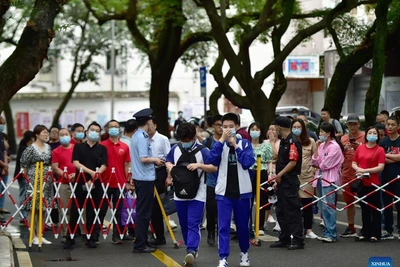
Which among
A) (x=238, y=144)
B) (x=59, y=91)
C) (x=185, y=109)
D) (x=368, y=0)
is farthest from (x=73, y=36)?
(x=238, y=144)

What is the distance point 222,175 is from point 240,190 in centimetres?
29

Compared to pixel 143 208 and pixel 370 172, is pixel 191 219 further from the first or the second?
pixel 370 172

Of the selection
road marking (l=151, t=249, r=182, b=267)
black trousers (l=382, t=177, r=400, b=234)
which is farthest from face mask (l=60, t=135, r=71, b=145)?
black trousers (l=382, t=177, r=400, b=234)

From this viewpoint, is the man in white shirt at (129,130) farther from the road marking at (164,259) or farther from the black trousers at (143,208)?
the road marking at (164,259)

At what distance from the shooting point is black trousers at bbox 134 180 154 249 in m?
14.2

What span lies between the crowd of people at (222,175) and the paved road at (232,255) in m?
0.26

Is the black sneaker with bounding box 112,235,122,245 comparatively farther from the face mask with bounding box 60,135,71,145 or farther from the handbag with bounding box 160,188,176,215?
the face mask with bounding box 60,135,71,145

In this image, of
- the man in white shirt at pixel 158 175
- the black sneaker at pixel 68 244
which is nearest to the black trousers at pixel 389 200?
the man in white shirt at pixel 158 175

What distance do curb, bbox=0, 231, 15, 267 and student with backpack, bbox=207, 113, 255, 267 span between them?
255 centimetres

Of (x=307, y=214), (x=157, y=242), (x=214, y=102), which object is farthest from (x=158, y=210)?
(x=214, y=102)

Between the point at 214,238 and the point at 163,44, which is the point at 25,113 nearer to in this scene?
the point at 163,44

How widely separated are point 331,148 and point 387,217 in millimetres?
1357

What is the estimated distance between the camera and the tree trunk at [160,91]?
34.1 m

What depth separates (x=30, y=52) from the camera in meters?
16.1
